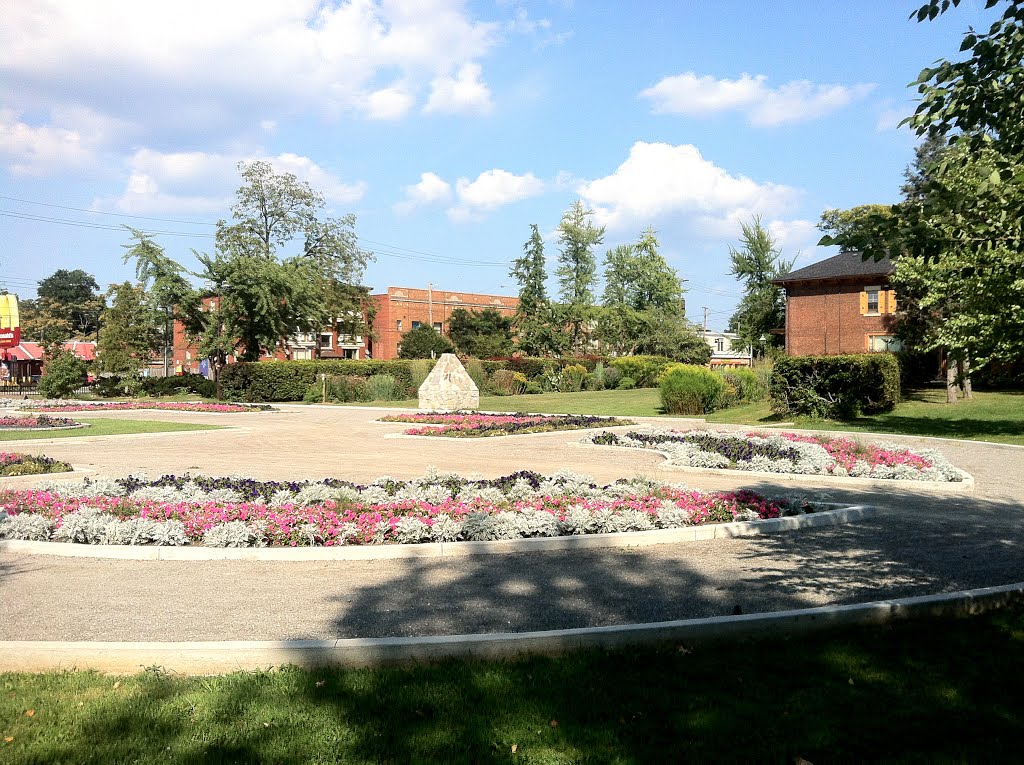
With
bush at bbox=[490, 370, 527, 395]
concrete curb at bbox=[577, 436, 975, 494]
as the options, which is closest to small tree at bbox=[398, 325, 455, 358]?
bush at bbox=[490, 370, 527, 395]

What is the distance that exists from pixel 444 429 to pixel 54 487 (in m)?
11.3

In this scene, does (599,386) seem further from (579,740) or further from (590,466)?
(579,740)

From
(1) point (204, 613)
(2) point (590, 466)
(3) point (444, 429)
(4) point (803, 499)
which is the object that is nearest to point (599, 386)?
(3) point (444, 429)

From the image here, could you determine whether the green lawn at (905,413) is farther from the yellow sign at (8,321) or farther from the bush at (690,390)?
the yellow sign at (8,321)

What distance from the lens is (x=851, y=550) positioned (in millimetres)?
7363

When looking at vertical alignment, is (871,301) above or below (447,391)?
above

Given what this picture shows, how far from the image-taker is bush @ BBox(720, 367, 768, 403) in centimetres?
2903

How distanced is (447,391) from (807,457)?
55.1 ft

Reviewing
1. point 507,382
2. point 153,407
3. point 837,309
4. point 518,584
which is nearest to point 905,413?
point 518,584

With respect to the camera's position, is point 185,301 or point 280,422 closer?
point 280,422

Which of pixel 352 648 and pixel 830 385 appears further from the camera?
pixel 830 385

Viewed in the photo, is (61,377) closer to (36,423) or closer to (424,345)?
(36,423)

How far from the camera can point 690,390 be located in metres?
25.7

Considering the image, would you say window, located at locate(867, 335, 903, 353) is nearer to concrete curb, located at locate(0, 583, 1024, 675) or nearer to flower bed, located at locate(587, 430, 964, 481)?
flower bed, located at locate(587, 430, 964, 481)
